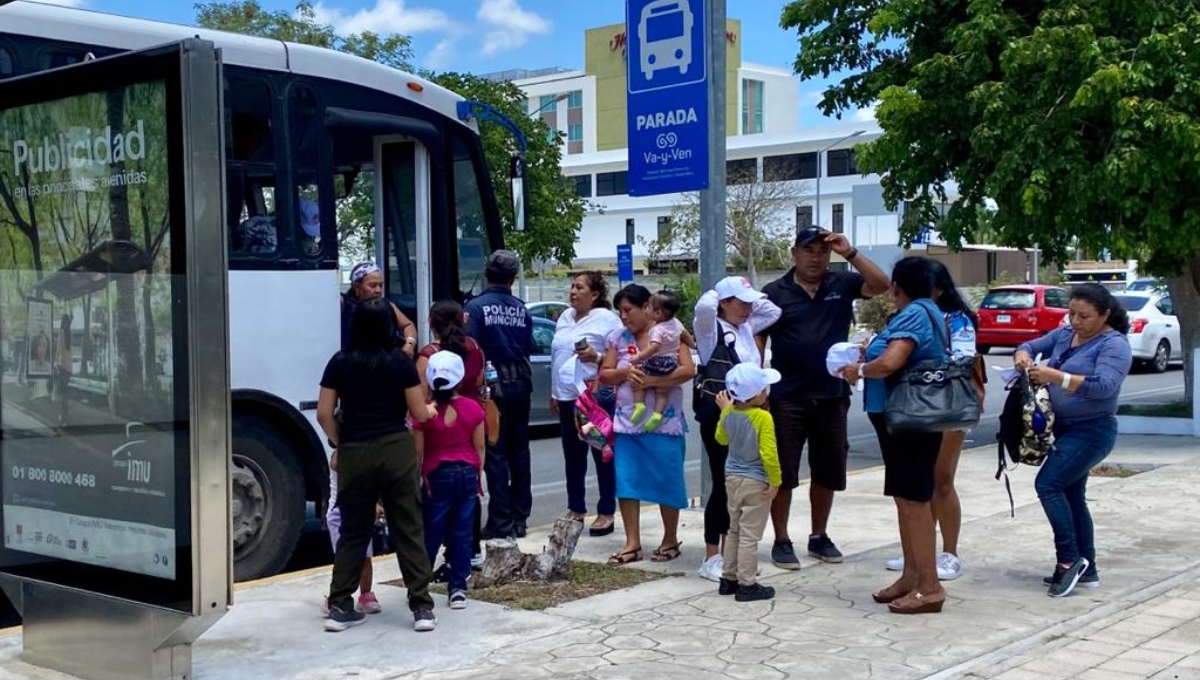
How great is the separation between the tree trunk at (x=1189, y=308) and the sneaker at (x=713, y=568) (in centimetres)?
974

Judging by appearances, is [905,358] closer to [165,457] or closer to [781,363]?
[781,363]

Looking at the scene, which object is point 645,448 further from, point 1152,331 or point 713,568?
point 1152,331

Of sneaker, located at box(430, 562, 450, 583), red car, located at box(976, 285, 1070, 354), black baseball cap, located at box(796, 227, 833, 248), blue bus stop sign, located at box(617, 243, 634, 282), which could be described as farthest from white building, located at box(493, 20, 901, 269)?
sneaker, located at box(430, 562, 450, 583)

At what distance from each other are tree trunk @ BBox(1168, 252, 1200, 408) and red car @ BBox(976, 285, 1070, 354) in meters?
13.1

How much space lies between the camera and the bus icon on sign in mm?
8984

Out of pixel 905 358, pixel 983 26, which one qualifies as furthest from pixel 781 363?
pixel 983 26

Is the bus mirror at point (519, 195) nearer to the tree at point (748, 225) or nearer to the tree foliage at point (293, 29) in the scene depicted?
the tree foliage at point (293, 29)

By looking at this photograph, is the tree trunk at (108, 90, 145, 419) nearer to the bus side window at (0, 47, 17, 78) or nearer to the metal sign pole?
the bus side window at (0, 47, 17, 78)

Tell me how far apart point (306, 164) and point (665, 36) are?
263cm

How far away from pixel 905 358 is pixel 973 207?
882 centimetres

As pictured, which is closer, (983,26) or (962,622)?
(962,622)

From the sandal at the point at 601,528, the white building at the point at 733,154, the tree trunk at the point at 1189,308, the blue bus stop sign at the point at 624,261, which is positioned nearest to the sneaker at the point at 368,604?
the sandal at the point at 601,528

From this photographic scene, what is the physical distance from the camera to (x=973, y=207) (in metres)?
14.9

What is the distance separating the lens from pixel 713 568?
24.8ft
